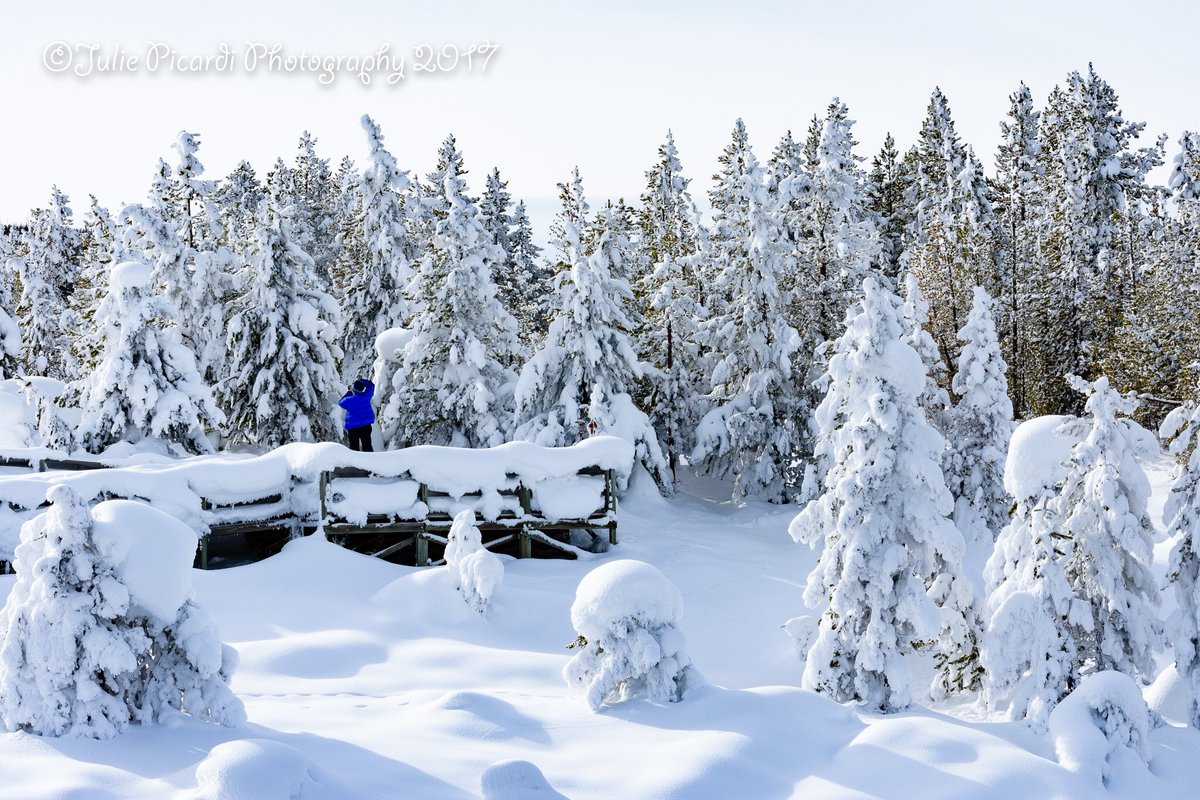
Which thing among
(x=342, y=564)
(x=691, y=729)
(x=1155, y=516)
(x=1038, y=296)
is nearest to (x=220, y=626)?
(x=342, y=564)

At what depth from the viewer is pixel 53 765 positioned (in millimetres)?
9117

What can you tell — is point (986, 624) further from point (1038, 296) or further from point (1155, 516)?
point (1038, 296)

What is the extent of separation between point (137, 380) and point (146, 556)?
12.1 metres

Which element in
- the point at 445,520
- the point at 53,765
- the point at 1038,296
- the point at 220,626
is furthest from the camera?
the point at 1038,296

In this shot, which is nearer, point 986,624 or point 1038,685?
point 1038,685

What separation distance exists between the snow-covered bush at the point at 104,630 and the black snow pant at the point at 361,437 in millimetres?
10890

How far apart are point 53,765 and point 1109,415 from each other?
36.8 ft

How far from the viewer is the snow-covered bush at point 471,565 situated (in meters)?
16.0

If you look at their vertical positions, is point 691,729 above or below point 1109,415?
below

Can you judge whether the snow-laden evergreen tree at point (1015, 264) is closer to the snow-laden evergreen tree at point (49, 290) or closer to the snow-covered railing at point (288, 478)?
the snow-covered railing at point (288, 478)

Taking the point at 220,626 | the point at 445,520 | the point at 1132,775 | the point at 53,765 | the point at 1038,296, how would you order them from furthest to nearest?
the point at 1038,296 < the point at 445,520 < the point at 220,626 < the point at 1132,775 < the point at 53,765

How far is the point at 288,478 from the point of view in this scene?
18688mm

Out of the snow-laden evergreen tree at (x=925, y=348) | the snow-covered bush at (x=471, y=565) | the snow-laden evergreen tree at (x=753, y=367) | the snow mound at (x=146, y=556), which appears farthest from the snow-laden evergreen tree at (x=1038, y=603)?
the snow-laden evergreen tree at (x=753, y=367)

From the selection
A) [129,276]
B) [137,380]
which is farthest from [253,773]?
[129,276]
